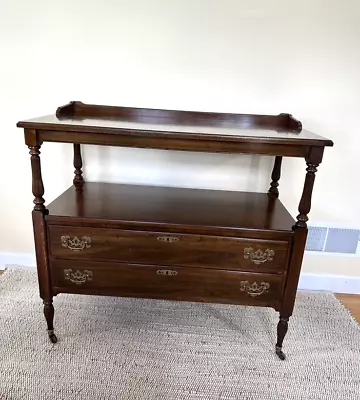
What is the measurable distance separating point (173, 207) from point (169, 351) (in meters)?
0.62

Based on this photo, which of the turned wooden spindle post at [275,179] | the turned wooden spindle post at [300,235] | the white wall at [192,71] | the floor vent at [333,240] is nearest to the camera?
the turned wooden spindle post at [300,235]

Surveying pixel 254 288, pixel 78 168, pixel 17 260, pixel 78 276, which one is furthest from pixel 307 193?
pixel 17 260

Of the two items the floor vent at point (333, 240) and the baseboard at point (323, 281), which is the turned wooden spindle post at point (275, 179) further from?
the baseboard at point (323, 281)

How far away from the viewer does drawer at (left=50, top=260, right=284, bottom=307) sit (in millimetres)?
1398

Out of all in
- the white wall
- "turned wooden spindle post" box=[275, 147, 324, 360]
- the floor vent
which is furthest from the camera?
the floor vent

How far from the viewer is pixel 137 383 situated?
4.42 ft

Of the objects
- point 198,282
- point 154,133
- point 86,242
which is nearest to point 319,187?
point 198,282

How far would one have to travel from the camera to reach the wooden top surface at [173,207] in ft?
Result: 4.52

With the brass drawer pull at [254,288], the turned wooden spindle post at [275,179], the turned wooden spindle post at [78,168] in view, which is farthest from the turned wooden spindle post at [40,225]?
the turned wooden spindle post at [275,179]

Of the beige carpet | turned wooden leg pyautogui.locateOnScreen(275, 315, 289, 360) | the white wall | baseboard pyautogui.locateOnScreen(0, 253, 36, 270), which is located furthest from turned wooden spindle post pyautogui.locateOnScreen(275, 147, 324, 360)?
baseboard pyautogui.locateOnScreen(0, 253, 36, 270)

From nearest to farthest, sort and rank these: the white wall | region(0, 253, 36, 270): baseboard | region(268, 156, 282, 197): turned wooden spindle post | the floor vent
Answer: the white wall → region(268, 156, 282, 197): turned wooden spindle post → the floor vent → region(0, 253, 36, 270): baseboard

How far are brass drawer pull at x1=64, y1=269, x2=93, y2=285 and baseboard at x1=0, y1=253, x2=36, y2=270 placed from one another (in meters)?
0.74

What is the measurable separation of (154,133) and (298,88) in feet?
2.81

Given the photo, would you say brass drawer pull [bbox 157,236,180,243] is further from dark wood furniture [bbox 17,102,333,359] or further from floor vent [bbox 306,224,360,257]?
floor vent [bbox 306,224,360,257]
